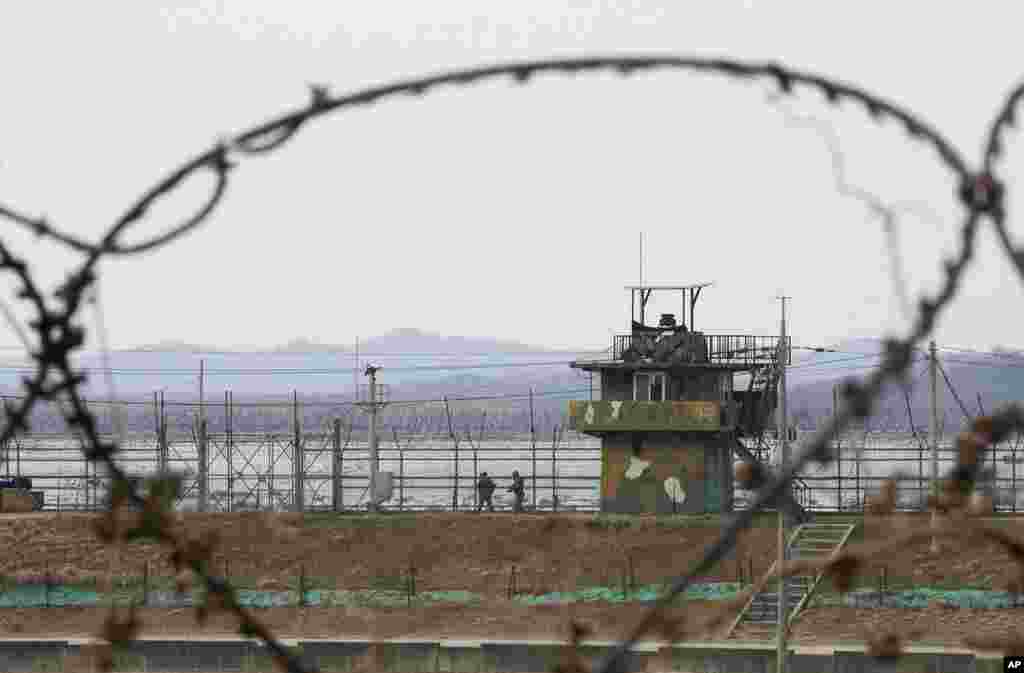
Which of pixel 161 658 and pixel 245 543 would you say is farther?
pixel 245 543

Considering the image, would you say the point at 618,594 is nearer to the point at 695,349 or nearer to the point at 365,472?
the point at 695,349

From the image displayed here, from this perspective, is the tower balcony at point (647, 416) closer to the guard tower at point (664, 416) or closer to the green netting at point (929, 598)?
the guard tower at point (664, 416)

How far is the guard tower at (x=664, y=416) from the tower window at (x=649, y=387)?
1.0 inches

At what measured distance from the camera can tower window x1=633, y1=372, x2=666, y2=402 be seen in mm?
44500

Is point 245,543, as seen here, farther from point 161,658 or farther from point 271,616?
point 161,658

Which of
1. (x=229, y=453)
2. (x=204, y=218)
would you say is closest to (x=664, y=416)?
(x=229, y=453)

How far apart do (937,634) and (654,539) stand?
850 cm

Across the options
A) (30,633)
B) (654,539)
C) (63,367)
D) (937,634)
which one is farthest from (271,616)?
(63,367)

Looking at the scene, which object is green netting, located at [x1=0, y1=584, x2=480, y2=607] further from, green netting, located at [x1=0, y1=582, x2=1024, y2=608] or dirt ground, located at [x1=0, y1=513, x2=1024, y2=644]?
dirt ground, located at [x1=0, y1=513, x2=1024, y2=644]

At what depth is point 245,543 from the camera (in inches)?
1761

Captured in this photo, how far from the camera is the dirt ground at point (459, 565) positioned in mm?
37406

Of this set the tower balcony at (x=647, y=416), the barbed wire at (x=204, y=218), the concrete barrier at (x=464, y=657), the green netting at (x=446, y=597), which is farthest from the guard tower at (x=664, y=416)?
the barbed wire at (x=204, y=218)

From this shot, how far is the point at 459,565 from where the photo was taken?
4212cm

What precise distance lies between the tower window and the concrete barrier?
12.0m
